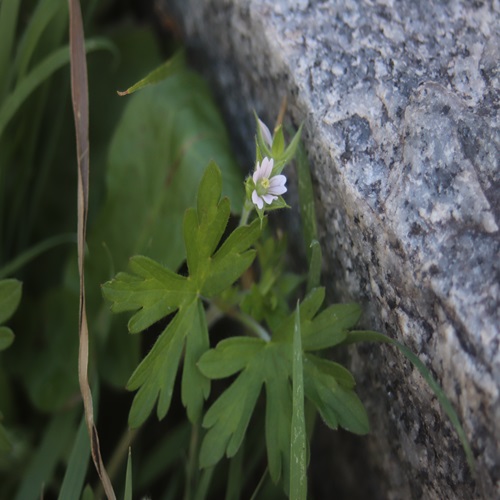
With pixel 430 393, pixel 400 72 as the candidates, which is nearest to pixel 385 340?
pixel 430 393

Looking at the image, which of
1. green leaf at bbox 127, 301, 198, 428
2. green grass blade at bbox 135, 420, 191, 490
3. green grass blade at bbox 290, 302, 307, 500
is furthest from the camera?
green grass blade at bbox 135, 420, 191, 490

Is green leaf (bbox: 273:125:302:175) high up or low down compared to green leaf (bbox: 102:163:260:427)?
up

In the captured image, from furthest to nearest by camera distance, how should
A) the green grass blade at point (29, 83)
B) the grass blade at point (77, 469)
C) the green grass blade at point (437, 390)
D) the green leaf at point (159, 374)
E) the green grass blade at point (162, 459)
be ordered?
the green grass blade at point (162, 459)
the green grass blade at point (29, 83)
the grass blade at point (77, 469)
the green leaf at point (159, 374)
the green grass blade at point (437, 390)

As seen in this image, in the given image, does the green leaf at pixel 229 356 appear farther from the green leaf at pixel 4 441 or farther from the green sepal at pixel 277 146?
the green leaf at pixel 4 441

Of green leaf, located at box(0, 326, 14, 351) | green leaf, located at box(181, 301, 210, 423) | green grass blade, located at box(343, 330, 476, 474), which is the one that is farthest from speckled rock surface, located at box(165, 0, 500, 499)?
green leaf, located at box(0, 326, 14, 351)

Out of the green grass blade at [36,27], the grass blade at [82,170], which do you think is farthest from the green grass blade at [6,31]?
the grass blade at [82,170]

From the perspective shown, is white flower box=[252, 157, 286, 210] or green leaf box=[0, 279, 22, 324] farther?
green leaf box=[0, 279, 22, 324]

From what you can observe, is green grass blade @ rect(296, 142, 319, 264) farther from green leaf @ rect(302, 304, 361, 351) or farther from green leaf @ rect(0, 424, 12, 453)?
green leaf @ rect(0, 424, 12, 453)

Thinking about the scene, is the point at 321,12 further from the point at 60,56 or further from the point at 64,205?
the point at 64,205
